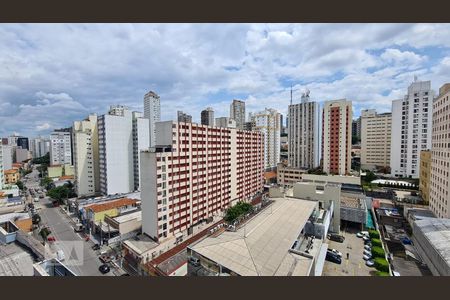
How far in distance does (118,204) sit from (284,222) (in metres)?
19.2

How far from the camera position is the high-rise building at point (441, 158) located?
17875mm

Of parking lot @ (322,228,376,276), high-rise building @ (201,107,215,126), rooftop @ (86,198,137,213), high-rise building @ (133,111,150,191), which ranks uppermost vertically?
high-rise building @ (201,107,215,126)

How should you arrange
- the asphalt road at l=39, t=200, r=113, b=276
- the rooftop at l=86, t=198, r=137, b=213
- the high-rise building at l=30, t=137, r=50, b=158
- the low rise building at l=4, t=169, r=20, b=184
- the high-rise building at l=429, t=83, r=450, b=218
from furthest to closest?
the high-rise building at l=30, t=137, r=50, b=158 → the low rise building at l=4, t=169, r=20, b=184 → the rooftop at l=86, t=198, r=137, b=213 → the high-rise building at l=429, t=83, r=450, b=218 → the asphalt road at l=39, t=200, r=113, b=276

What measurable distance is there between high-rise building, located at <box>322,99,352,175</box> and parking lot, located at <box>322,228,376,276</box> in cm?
2038

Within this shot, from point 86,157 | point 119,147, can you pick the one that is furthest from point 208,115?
point 86,157

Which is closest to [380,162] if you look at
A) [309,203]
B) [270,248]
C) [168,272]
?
[309,203]

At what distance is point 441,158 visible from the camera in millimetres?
19156

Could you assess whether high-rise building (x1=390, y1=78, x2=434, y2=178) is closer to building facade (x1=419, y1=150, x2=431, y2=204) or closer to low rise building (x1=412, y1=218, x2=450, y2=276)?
building facade (x1=419, y1=150, x2=431, y2=204)

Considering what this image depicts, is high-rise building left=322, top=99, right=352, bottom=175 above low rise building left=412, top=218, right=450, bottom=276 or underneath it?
above

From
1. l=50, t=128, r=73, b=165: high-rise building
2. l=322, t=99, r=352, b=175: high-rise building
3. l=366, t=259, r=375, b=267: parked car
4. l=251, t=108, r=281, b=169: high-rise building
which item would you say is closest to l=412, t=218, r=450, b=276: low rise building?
l=366, t=259, r=375, b=267: parked car

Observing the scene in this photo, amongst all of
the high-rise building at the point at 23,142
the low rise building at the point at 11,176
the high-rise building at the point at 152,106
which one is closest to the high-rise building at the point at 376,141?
the high-rise building at the point at 152,106

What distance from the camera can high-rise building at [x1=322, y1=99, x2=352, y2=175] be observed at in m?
36.9

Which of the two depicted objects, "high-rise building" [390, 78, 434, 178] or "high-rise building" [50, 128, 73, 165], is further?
"high-rise building" [50, 128, 73, 165]

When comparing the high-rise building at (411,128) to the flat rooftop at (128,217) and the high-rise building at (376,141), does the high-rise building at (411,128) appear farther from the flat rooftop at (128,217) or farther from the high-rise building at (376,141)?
the flat rooftop at (128,217)
